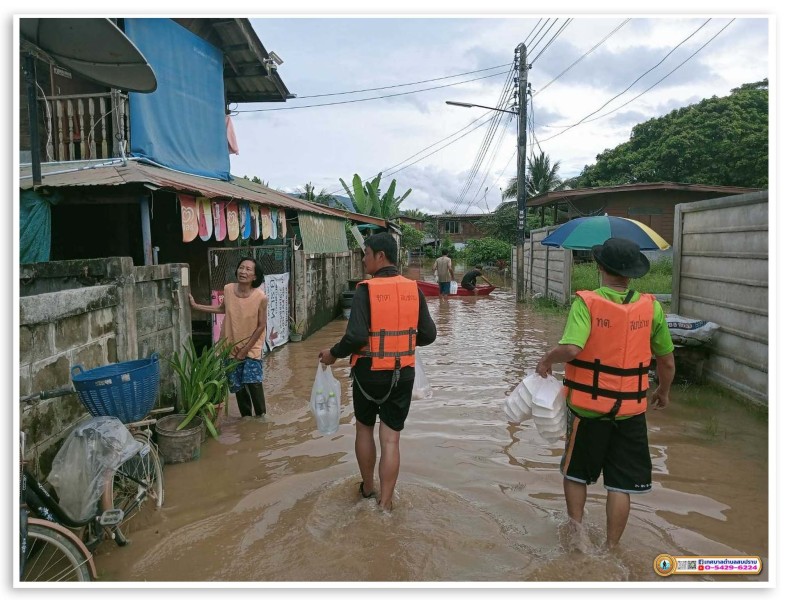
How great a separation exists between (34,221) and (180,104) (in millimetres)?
4115

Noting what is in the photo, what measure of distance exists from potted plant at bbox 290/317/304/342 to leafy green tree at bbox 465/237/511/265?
74.5 ft

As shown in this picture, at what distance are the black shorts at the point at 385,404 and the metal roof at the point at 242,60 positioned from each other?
9.12 metres

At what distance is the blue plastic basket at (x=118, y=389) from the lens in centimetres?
320

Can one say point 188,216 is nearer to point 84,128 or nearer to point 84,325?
point 84,128

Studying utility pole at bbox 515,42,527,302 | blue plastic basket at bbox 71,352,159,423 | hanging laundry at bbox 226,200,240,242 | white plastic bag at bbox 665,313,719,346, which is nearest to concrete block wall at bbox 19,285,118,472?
blue plastic basket at bbox 71,352,159,423

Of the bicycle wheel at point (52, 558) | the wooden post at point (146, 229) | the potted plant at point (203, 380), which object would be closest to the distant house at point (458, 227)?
the wooden post at point (146, 229)

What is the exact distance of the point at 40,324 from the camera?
10.7ft

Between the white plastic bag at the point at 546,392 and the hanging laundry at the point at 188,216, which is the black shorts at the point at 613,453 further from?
the hanging laundry at the point at 188,216

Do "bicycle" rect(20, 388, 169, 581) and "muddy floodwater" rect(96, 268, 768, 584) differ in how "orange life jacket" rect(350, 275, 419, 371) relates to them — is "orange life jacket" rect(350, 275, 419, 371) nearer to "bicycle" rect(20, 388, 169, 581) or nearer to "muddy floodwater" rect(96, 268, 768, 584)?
"muddy floodwater" rect(96, 268, 768, 584)

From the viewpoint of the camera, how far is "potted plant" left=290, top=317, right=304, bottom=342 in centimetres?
1030

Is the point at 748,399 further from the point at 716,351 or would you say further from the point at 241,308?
the point at 241,308

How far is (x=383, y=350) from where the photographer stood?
3.51 m

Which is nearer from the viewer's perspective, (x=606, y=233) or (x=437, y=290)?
(x=606, y=233)

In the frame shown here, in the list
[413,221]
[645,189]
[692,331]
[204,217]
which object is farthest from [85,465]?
[413,221]
